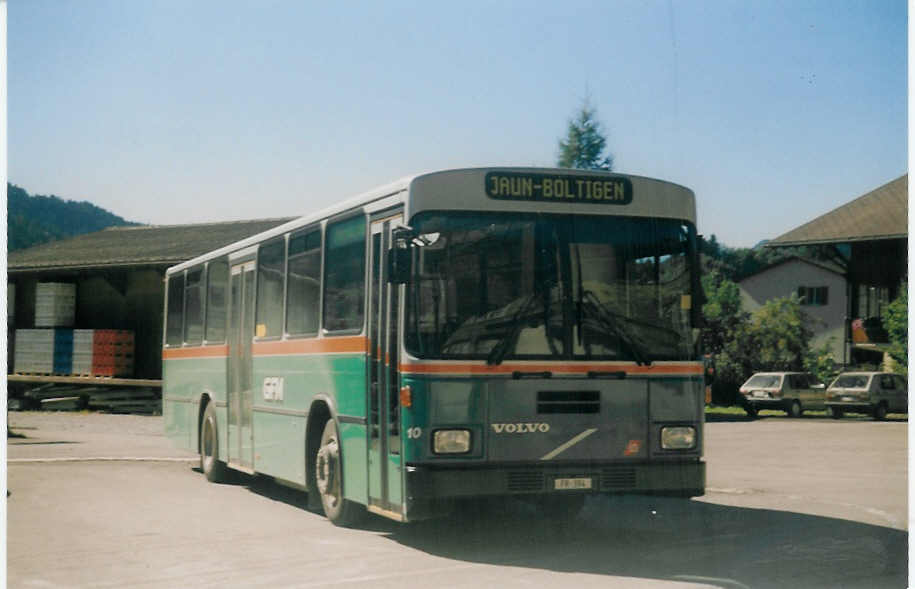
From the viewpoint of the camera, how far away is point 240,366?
14.3 metres

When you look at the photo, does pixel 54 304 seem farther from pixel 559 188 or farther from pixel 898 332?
pixel 559 188

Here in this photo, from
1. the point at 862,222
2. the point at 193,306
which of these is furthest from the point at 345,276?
the point at 862,222

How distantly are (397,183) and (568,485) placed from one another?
8.32 ft

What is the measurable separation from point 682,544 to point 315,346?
12.1ft

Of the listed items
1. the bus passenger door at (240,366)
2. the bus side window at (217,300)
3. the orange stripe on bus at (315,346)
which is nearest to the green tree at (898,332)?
the bus side window at (217,300)

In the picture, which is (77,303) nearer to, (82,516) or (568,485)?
(82,516)

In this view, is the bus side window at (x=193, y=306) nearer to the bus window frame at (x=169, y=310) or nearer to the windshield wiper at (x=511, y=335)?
the bus window frame at (x=169, y=310)

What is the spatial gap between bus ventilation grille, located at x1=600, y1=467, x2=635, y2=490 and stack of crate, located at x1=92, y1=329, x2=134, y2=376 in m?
30.4

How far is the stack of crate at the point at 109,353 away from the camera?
38.0 meters

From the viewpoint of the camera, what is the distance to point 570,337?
951cm

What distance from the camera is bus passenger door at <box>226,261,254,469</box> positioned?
14039 mm

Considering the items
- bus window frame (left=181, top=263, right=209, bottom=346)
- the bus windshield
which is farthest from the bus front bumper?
bus window frame (left=181, top=263, right=209, bottom=346)

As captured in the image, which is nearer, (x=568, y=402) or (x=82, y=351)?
(x=568, y=402)

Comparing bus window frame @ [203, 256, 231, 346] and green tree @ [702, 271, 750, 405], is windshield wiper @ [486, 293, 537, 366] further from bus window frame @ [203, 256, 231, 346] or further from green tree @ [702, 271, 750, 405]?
green tree @ [702, 271, 750, 405]
